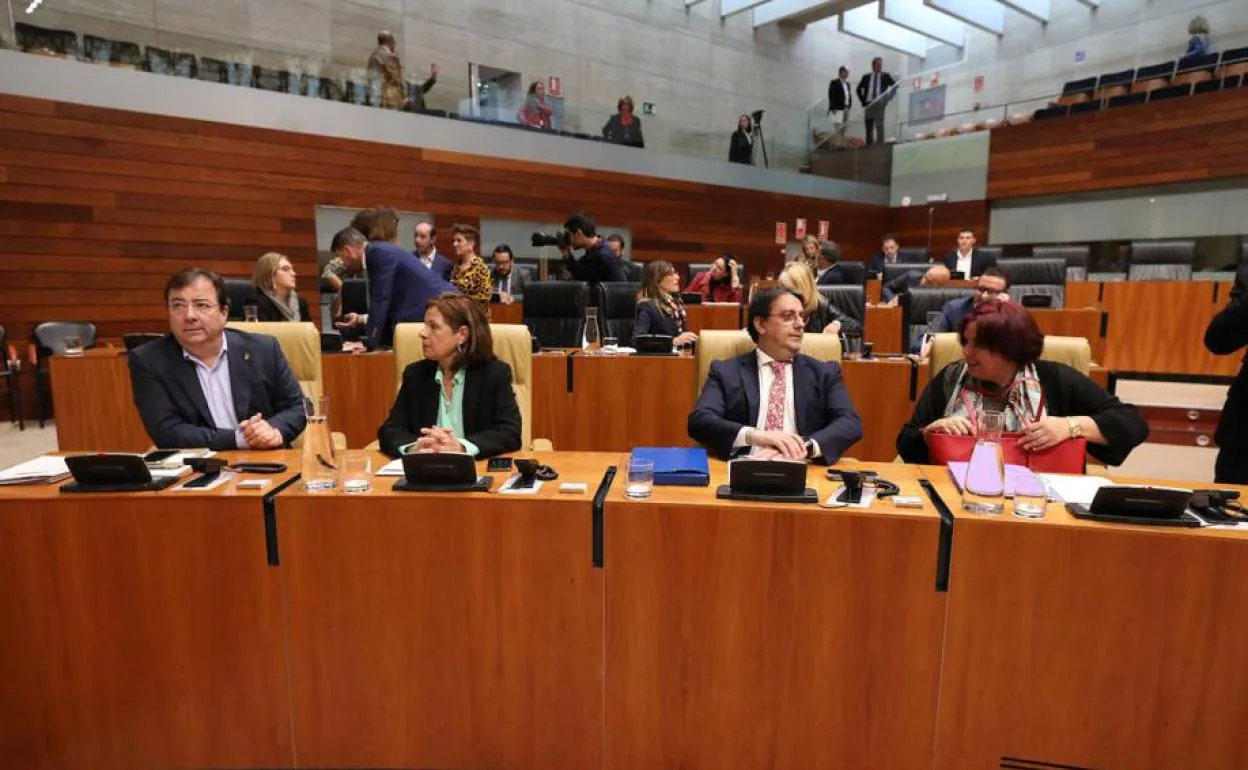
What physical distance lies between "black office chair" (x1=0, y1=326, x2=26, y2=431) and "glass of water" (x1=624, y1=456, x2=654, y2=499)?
607cm

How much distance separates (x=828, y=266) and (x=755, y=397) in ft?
14.1

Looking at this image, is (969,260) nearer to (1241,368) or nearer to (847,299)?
(847,299)

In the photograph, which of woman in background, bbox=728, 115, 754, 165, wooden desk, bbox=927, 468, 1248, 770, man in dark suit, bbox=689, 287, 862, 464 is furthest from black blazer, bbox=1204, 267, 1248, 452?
woman in background, bbox=728, 115, 754, 165

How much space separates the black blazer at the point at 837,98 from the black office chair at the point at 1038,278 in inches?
303

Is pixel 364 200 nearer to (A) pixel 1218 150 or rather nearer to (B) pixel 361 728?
(B) pixel 361 728

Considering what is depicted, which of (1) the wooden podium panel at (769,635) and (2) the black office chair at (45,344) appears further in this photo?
(2) the black office chair at (45,344)

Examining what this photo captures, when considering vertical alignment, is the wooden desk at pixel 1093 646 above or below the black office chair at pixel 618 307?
below

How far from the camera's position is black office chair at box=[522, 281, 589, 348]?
4891 millimetres

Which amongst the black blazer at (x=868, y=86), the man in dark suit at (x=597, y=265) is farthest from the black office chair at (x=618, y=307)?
the black blazer at (x=868, y=86)

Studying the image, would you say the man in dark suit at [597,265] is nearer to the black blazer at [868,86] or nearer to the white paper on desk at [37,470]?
the white paper on desk at [37,470]

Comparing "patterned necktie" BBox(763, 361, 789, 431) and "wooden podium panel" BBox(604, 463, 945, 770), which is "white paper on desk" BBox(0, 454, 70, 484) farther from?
"patterned necktie" BBox(763, 361, 789, 431)

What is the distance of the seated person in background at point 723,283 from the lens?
6.65 metres

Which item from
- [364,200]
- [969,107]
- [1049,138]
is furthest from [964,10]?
[364,200]

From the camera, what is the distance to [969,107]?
1258 cm
